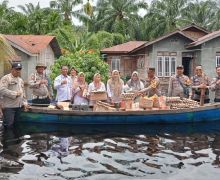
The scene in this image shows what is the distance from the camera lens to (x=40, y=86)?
12000mm

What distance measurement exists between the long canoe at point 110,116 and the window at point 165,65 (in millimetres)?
18796

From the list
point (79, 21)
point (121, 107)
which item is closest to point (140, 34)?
point (79, 21)

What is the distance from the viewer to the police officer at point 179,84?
12656 millimetres

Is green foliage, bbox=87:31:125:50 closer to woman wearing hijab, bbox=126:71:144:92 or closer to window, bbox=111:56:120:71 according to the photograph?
window, bbox=111:56:120:71

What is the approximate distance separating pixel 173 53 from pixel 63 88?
19298 millimetres

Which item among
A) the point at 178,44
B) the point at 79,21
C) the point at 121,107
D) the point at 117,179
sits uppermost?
the point at 79,21

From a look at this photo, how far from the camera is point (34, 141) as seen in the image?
10.1m

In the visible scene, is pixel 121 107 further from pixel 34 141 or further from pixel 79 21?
pixel 79 21

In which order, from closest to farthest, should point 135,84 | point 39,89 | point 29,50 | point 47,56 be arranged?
point 39,89, point 135,84, point 29,50, point 47,56

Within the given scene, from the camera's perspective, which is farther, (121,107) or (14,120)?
(121,107)

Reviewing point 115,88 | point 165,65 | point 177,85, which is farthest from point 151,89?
point 165,65

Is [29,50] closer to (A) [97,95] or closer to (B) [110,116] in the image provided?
(A) [97,95]

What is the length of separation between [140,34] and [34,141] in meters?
37.1

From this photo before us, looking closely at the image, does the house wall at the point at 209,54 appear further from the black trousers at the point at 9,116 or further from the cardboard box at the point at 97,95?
the black trousers at the point at 9,116
